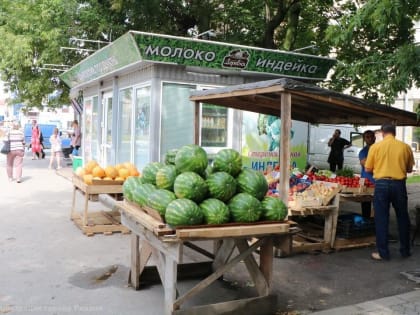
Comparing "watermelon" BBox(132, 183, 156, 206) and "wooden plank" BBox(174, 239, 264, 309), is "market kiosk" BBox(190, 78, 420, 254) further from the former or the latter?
"watermelon" BBox(132, 183, 156, 206)

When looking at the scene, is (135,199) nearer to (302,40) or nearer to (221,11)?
(221,11)

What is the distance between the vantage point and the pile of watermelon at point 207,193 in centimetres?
391

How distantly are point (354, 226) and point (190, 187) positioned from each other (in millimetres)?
4233

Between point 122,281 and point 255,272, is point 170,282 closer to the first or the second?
point 255,272

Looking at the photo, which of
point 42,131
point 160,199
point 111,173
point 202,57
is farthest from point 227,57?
point 42,131

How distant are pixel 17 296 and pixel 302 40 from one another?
14268 mm

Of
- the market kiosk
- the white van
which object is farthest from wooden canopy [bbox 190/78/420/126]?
the white van

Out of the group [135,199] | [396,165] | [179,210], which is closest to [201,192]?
[179,210]

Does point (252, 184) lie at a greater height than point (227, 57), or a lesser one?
lesser

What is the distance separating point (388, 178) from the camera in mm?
6391

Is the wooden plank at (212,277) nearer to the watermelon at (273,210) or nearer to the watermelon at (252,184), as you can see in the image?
the watermelon at (273,210)

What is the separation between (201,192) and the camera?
404cm

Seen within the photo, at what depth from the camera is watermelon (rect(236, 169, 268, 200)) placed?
4242 mm

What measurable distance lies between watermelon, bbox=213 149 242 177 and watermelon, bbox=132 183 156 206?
68cm
